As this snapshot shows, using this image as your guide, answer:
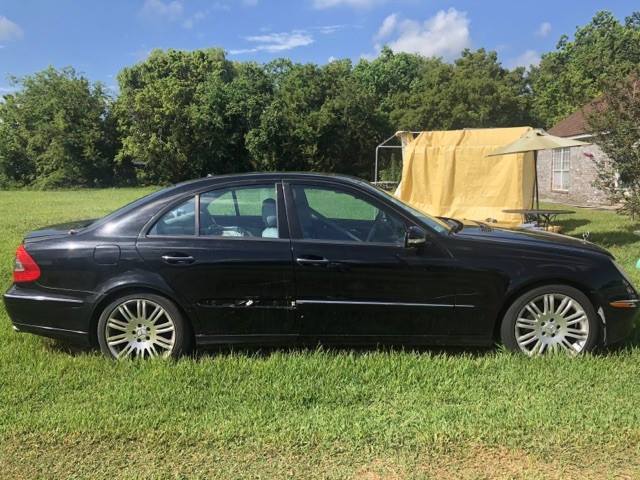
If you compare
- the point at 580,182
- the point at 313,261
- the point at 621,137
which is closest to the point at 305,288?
the point at 313,261

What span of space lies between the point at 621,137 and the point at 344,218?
8.85 m

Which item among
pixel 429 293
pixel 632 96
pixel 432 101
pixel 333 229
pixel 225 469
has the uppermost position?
pixel 432 101

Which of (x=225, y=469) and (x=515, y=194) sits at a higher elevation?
(x=515, y=194)

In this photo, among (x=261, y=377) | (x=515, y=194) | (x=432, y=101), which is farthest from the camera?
(x=432, y=101)

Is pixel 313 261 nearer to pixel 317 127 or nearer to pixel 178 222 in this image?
pixel 178 222

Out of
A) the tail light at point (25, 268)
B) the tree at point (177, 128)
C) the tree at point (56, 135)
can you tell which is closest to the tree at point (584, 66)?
the tree at point (177, 128)

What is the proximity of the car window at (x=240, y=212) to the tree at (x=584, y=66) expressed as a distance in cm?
4410

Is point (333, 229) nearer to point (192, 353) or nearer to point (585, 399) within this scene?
point (192, 353)

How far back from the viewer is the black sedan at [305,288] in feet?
14.4

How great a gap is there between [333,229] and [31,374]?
2612mm

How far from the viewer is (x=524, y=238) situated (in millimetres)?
4730

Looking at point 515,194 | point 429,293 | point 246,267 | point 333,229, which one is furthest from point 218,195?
point 515,194

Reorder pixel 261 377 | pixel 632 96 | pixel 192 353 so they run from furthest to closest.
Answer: pixel 632 96, pixel 192 353, pixel 261 377

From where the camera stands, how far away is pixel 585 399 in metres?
3.78
